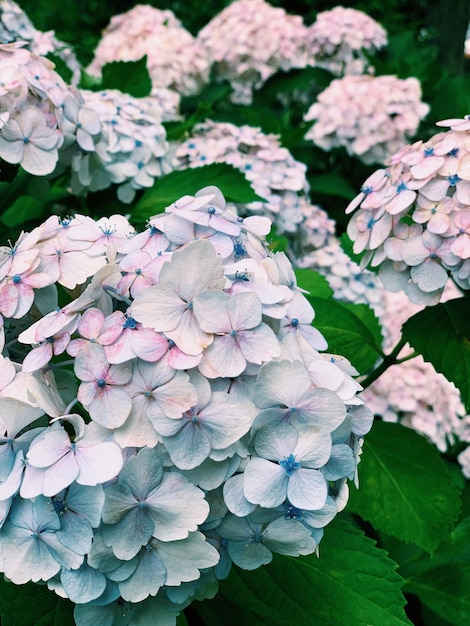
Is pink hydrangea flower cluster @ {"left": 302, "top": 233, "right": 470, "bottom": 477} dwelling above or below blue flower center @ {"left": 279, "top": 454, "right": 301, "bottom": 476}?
below

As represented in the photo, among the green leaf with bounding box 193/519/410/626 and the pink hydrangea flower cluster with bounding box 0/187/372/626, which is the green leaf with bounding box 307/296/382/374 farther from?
the pink hydrangea flower cluster with bounding box 0/187/372/626

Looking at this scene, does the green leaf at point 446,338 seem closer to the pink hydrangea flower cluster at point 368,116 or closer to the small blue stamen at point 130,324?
the small blue stamen at point 130,324

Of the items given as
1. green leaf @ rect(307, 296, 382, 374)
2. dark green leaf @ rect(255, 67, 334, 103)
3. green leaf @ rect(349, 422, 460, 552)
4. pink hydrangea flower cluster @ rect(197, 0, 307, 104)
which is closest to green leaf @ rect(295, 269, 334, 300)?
green leaf @ rect(307, 296, 382, 374)

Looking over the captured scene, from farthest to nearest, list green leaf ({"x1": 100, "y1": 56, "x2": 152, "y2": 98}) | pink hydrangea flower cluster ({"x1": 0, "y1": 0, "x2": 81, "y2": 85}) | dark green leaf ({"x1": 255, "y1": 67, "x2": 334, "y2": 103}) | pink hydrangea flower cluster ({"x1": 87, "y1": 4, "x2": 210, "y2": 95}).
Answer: dark green leaf ({"x1": 255, "y1": 67, "x2": 334, "y2": 103})
pink hydrangea flower cluster ({"x1": 87, "y1": 4, "x2": 210, "y2": 95})
green leaf ({"x1": 100, "y1": 56, "x2": 152, "y2": 98})
pink hydrangea flower cluster ({"x1": 0, "y1": 0, "x2": 81, "y2": 85})

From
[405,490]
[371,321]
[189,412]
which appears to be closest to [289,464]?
[189,412]

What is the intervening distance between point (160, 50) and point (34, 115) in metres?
1.82

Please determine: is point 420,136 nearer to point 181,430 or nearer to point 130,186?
point 130,186

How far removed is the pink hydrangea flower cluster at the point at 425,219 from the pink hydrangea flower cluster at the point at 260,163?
2.17 ft

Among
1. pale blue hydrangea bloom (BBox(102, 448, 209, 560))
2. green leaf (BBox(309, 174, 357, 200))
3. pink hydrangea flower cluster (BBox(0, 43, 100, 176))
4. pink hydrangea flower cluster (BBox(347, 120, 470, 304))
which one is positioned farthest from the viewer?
green leaf (BBox(309, 174, 357, 200))

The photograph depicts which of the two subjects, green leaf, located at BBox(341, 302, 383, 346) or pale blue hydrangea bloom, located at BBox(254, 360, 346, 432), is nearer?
pale blue hydrangea bloom, located at BBox(254, 360, 346, 432)

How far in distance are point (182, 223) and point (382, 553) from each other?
56 centimetres

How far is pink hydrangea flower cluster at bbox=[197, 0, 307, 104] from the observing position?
10.5 ft

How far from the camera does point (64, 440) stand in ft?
2.43

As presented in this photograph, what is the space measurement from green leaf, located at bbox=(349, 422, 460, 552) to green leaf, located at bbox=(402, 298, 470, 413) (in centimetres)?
25
